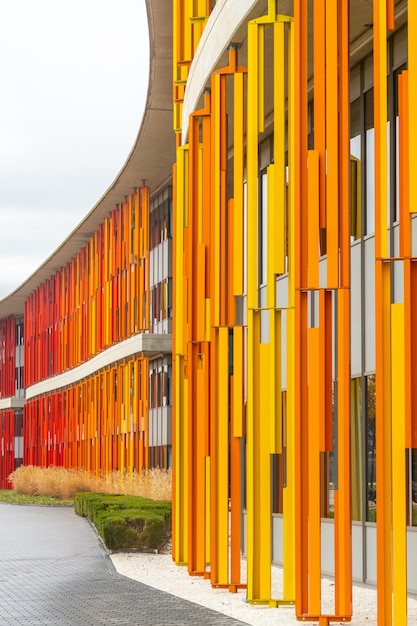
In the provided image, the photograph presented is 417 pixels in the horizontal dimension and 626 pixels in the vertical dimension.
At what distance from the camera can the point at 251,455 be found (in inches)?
515

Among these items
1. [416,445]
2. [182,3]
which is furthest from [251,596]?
[182,3]

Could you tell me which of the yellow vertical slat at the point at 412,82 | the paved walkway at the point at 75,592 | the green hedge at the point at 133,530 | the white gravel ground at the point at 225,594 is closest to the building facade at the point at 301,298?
the yellow vertical slat at the point at 412,82

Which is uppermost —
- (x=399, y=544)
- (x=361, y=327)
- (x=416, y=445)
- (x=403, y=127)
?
(x=403, y=127)

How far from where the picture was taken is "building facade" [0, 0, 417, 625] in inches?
416

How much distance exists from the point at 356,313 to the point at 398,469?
5.22m

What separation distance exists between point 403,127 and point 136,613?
5675 millimetres

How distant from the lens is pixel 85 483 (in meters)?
41.2

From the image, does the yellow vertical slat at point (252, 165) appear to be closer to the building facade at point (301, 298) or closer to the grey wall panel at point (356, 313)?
the building facade at point (301, 298)

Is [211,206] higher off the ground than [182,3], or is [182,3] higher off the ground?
[182,3]

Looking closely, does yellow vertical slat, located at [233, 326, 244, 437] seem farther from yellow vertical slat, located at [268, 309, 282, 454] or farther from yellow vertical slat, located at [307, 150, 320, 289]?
yellow vertical slat, located at [307, 150, 320, 289]

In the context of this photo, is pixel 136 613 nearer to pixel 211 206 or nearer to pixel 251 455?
pixel 251 455

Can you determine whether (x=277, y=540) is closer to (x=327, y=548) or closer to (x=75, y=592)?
(x=327, y=548)

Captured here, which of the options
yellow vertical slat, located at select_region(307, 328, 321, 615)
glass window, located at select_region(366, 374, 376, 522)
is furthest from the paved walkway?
glass window, located at select_region(366, 374, 376, 522)

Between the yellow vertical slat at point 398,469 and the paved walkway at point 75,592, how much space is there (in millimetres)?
1966
